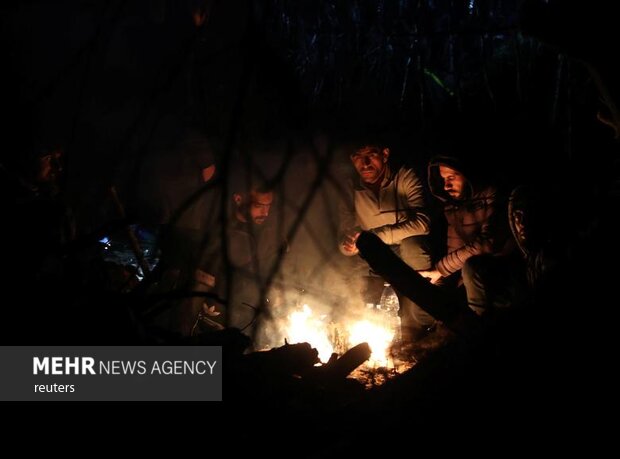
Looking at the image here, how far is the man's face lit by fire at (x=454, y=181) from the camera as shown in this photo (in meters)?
5.74

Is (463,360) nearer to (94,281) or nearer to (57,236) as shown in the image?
(94,281)

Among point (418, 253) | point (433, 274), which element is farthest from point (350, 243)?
point (433, 274)

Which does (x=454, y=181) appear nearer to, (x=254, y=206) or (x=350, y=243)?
(x=350, y=243)

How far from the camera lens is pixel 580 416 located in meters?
2.06

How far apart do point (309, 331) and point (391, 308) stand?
3.61 ft

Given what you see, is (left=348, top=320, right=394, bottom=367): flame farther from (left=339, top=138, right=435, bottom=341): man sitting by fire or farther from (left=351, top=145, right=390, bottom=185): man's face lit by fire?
(left=351, top=145, right=390, bottom=185): man's face lit by fire

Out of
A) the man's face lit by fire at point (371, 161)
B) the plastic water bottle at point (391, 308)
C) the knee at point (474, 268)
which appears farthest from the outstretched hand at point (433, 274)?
the man's face lit by fire at point (371, 161)

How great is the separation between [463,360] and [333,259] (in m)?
5.32

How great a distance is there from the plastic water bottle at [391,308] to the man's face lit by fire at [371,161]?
172 cm

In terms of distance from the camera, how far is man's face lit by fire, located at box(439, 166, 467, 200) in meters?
5.74

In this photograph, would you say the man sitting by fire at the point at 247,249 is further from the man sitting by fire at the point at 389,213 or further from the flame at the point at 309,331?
the man sitting by fire at the point at 389,213

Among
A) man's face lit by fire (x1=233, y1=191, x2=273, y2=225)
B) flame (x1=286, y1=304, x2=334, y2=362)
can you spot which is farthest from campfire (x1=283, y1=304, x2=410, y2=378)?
man's face lit by fire (x1=233, y1=191, x2=273, y2=225)

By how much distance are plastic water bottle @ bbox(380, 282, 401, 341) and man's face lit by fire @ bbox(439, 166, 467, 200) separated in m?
1.45

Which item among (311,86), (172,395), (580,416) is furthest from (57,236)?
(311,86)
